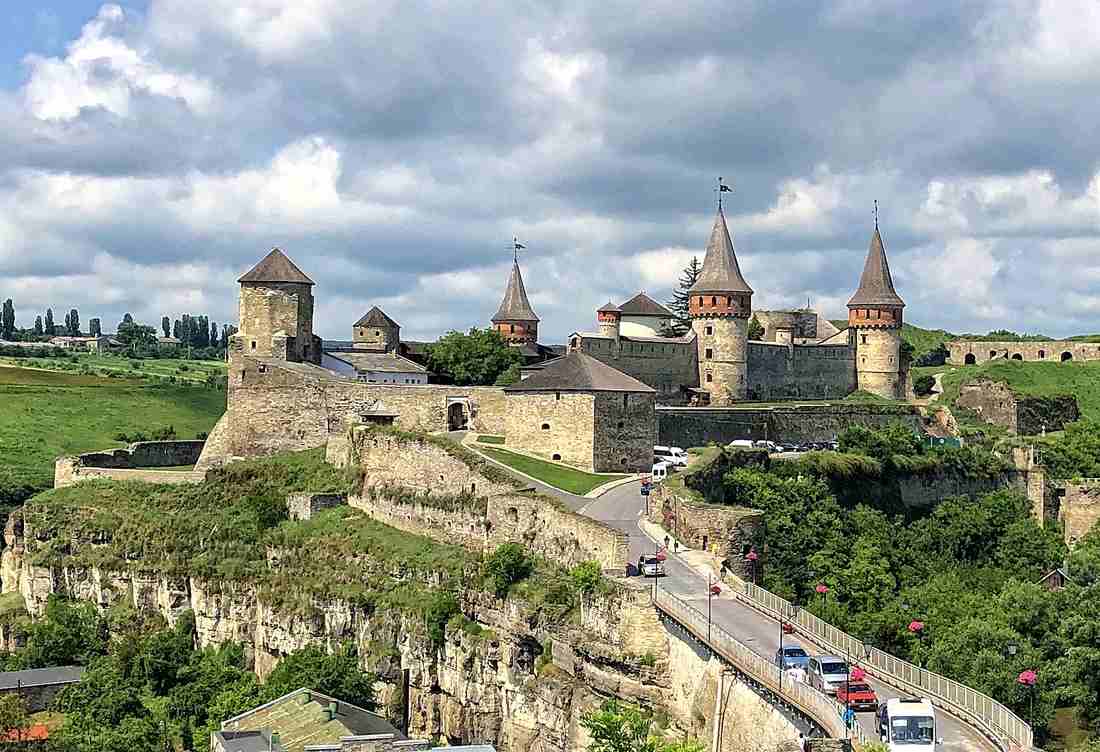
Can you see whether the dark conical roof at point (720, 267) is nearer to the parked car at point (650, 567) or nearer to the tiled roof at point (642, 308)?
the tiled roof at point (642, 308)

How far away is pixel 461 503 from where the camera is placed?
53.8 metres

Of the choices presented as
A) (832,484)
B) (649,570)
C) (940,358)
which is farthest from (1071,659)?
(940,358)

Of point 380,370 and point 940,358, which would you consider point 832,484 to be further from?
point 940,358

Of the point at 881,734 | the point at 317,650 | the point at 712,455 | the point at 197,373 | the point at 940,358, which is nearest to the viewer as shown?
the point at 881,734

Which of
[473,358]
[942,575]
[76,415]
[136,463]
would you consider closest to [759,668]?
[942,575]

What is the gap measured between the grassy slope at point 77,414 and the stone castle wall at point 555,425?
3664 cm

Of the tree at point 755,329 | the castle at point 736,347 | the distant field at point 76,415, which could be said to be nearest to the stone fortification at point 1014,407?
the castle at point 736,347

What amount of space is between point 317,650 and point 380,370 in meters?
21.9

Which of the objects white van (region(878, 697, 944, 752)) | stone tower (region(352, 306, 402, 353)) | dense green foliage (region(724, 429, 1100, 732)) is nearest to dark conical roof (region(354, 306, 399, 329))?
stone tower (region(352, 306, 402, 353))

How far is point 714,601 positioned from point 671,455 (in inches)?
885

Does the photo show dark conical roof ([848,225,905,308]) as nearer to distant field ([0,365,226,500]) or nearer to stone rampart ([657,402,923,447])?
stone rampart ([657,402,923,447])

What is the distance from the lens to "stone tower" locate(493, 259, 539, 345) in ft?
275

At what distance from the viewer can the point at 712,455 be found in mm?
58781

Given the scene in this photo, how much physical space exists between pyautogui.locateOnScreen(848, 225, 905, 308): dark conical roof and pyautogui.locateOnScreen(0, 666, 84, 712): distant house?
160ft
